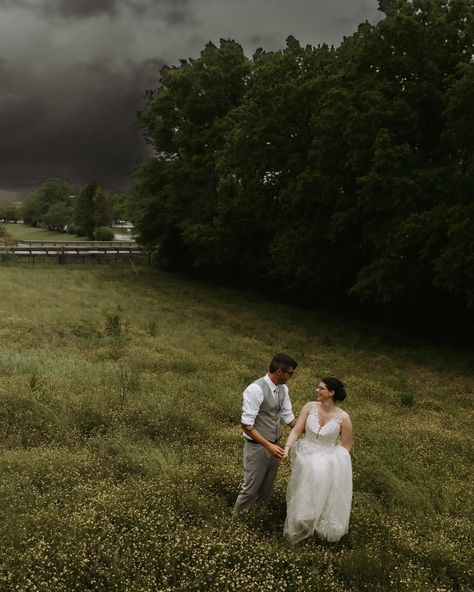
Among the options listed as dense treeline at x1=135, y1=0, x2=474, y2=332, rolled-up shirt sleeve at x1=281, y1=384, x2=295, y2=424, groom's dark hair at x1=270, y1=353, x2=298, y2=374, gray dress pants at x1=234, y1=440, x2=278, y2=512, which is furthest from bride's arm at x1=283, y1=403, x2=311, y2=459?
dense treeline at x1=135, y1=0, x2=474, y2=332

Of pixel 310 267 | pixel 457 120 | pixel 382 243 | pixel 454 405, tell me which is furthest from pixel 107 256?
pixel 454 405

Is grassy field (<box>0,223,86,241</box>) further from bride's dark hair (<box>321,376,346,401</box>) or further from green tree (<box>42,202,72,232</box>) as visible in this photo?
bride's dark hair (<box>321,376,346,401</box>)

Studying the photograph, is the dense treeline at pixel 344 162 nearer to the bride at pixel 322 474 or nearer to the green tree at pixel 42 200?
the bride at pixel 322 474

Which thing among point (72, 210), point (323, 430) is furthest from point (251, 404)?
point (72, 210)

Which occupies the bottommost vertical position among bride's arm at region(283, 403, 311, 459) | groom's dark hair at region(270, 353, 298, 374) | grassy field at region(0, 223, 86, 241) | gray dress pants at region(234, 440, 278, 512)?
grassy field at region(0, 223, 86, 241)

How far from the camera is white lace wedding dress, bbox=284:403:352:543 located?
5.73m

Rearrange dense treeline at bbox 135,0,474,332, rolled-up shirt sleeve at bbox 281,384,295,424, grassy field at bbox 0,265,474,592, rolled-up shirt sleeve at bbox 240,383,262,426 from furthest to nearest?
dense treeline at bbox 135,0,474,332 → rolled-up shirt sleeve at bbox 281,384,295,424 → rolled-up shirt sleeve at bbox 240,383,262,426 → grassy field at bbox 0,265,474,592

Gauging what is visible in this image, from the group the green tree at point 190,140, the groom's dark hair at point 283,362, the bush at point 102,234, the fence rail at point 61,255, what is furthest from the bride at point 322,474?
the bush at point 102,234

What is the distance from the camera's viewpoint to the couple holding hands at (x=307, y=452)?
5738mm

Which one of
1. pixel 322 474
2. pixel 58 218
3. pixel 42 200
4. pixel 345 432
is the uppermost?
A: pixel 42 200

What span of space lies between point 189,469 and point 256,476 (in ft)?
5.74

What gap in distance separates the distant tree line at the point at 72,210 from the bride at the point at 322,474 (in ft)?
134

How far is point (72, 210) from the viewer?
135m

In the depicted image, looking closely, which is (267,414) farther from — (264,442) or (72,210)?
(72,210)
